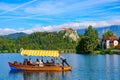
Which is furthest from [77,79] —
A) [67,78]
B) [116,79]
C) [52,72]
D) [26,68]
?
[26,68]

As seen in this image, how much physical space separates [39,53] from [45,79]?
19685 millimetres

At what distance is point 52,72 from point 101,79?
53.0 ft

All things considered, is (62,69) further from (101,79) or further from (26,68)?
(101,79)

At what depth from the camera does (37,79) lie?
209 feet

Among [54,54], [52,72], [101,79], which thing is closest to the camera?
[101,79]

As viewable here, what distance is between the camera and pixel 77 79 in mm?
64500

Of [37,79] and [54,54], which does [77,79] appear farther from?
[54,54]

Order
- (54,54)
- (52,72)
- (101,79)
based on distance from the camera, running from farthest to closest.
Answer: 1. (54,54)
2. (52,72)
3. (101,79)

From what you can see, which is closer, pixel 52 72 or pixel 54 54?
pixel 52 72

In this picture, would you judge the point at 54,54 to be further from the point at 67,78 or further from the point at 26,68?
the point at 67,78

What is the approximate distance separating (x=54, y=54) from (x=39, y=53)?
389cm

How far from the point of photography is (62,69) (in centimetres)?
8000

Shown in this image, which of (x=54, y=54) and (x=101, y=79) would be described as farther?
(x=54, y=54)

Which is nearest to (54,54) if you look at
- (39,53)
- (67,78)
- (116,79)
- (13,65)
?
(39,53)
